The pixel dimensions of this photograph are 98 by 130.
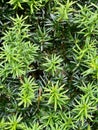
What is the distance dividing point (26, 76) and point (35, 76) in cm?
9

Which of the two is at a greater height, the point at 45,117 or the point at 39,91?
the point at 39,91

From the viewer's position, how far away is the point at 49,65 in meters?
1.43

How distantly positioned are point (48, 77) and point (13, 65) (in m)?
0.20

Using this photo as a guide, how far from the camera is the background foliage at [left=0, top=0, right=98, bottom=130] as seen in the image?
141cm

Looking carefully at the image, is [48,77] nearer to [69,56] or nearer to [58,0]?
[69,56]

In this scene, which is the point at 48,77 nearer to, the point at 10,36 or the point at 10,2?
the point at 10,36

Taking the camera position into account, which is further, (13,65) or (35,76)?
(35,76)

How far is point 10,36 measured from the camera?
143 cm

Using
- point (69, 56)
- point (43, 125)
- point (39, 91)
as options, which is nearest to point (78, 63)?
point (69, 56)

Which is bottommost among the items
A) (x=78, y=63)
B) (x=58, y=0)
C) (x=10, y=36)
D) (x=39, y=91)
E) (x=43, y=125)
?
(x=43, y=125)

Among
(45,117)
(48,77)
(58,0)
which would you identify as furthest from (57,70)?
(58,0)

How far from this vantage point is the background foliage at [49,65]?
4.62ft

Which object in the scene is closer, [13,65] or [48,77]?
[13,65]

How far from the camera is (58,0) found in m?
1.51
